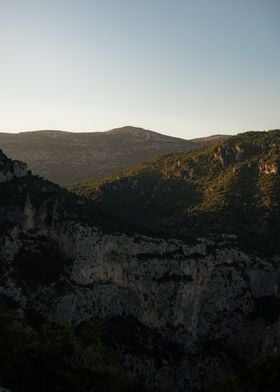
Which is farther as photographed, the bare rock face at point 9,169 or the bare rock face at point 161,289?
the bare rock face at point 9,169

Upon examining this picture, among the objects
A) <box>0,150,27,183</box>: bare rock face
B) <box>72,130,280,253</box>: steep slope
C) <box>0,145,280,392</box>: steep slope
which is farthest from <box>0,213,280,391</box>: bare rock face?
<box>72,130,280,253</box>: steep slope

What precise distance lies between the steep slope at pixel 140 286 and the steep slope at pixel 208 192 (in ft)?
45.1

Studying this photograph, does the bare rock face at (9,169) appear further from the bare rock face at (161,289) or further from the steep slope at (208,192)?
the steep slope at (208,192)

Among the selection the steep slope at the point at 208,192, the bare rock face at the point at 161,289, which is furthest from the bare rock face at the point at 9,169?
the steep slope at the point at 208,192

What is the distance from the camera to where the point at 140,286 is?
96.1 m

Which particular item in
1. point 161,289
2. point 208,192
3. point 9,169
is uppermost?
point 9,169

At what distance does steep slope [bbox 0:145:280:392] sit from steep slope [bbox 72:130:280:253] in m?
13.7

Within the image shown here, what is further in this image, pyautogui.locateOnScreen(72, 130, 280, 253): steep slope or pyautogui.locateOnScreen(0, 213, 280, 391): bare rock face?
pyautogui.locateOnScreen(72, 130, 280, 253): steep slope

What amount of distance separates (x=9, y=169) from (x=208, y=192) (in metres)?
63.6

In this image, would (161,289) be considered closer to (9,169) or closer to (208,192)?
(9,169)

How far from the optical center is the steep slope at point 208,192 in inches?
5123

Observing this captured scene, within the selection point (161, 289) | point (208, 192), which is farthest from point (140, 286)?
point (208, 192)

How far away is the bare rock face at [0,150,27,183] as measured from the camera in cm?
10175

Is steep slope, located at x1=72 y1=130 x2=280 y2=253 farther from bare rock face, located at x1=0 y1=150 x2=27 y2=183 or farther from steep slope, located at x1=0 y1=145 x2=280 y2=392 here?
bare rock face, located at x1=0 y1=150 x2=27 y2=183
